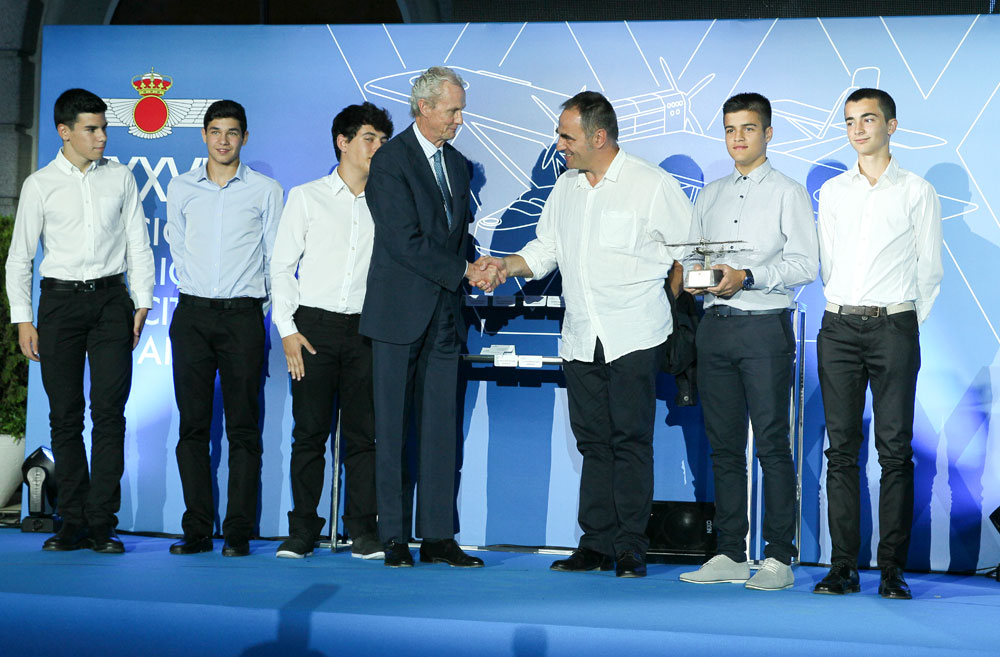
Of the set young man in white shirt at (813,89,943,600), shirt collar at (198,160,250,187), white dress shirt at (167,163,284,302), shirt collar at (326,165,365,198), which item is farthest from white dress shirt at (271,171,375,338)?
young man in white shirt at (813,89,943,600)

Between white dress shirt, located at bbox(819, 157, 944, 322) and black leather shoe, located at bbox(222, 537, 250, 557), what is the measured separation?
102 inches

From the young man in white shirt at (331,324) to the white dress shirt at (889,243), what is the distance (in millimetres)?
1954

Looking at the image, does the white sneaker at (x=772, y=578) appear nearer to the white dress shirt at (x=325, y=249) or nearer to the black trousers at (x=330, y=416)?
the black trousers at (x=330, y=416)

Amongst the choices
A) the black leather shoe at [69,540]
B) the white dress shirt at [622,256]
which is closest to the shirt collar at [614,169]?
the white dress shirt at [622,256]

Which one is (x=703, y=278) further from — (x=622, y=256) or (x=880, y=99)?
(x=880, y=99)

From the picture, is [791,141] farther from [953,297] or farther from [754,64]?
[953,297]

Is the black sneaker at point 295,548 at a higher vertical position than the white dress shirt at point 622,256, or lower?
lower

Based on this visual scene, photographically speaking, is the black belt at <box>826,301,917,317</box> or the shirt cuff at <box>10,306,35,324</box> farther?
the shirt cuff at <box>10,306,35,324</box>

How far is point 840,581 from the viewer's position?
12.6 ft

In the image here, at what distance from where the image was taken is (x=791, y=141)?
4789 mm

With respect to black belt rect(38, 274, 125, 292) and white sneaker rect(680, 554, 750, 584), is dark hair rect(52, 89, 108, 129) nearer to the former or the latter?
black belt rect(38, 274, 125, 292)

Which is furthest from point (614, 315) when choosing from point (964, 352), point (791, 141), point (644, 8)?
point (644, 8)

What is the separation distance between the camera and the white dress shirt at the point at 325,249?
454cm

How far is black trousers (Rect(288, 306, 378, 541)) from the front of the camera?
178 inches
